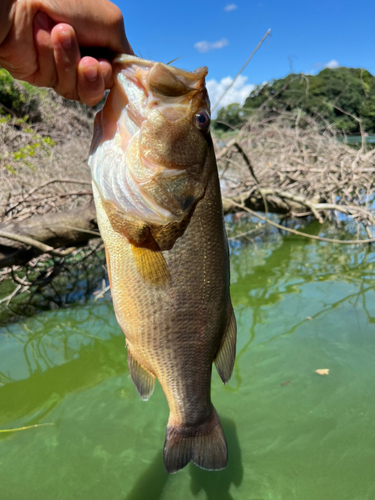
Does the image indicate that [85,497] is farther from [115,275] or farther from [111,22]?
[111,22]

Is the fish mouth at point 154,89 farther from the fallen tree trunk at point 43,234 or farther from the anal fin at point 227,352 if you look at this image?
the fallen tree trunk at point 43,234

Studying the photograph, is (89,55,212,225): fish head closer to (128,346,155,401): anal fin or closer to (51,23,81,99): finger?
(51,23,81,99): finger

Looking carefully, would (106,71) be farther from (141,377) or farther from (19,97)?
(19,97)

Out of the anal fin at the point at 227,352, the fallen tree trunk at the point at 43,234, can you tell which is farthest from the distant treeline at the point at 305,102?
the anal fin at the point at 227,352

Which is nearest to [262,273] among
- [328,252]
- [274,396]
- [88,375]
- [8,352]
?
[328,252]

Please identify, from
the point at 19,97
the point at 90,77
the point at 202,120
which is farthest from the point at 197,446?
the point at 19,97

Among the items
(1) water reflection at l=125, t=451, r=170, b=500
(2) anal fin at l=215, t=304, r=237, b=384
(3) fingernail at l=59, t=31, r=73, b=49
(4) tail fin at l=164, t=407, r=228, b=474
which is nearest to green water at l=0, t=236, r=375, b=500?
(1) water reflection at l=125, t=451, r=170, b=500
